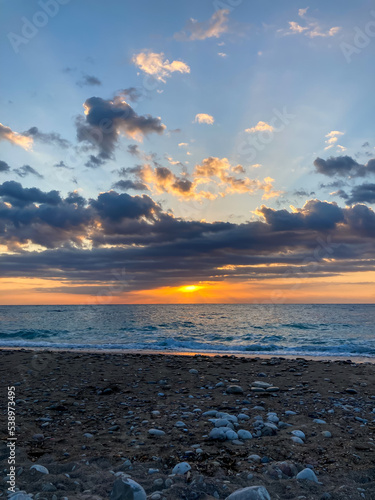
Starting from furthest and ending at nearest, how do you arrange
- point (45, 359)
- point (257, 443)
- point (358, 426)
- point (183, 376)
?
point (45, 359)
point (183, 376)
point (358, 426)
point (257, 443)

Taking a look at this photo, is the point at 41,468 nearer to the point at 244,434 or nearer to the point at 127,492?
the point at 127,492

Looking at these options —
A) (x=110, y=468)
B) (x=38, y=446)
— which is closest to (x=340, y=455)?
(x=110, y=468)

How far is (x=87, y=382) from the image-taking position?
8.86 meters

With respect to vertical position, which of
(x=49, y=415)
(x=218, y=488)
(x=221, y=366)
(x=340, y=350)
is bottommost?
(x=340, y=350)

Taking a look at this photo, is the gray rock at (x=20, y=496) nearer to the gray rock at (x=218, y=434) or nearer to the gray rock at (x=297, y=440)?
the gray rock at (x=218, y=434)

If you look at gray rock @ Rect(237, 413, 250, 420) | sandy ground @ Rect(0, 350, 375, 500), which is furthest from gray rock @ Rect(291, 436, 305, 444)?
gray rock @ Rect(237, 413, 250, 420)

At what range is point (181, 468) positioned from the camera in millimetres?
3957

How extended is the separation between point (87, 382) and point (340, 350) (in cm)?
1547

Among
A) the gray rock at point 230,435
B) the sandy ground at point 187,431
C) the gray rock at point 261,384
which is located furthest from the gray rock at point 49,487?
the gray rock at point 261,384

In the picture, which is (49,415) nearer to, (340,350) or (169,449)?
(169,449)

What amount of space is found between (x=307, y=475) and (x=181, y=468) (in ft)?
4.82

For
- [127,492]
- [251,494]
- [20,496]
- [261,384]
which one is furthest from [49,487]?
[261,384]

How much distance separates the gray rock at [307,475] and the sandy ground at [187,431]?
0.21 feet

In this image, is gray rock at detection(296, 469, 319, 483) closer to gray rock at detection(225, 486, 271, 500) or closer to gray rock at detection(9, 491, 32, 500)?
gray rock at detection(225, 486, 271, 500)
